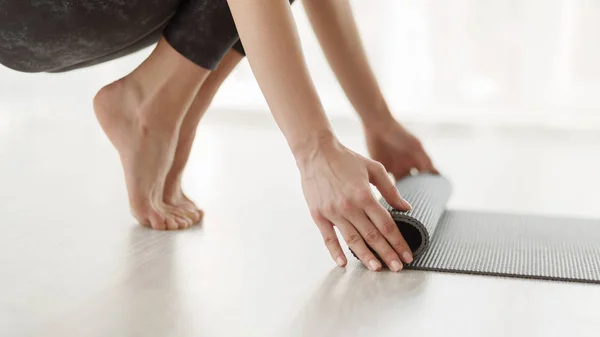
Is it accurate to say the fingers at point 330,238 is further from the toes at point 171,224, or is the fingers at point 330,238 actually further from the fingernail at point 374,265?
the toes at point 171,224

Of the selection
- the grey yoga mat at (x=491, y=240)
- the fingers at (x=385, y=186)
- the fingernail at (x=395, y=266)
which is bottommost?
the grey yoga mat at (x=491, y=240)

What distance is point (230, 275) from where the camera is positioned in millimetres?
1395

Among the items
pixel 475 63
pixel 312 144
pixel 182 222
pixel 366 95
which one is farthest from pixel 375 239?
pixel 475 63

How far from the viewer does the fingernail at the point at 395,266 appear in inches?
55.1

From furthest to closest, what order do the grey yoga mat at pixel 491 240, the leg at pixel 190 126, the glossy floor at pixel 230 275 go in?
the leg at pixel 190 126 → the grey yoga mat at pixel 491 240 → the glossy floor at pixel 230 275

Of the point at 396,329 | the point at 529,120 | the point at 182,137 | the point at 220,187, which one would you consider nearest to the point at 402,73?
the point at 529,120

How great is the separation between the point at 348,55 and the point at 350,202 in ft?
2.30

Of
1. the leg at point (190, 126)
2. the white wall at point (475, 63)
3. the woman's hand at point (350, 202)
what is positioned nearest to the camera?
the woman's hand at point (350, 202)

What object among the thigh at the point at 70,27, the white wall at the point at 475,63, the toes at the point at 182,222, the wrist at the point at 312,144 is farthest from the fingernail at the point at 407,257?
the white wall at the point at 475,63

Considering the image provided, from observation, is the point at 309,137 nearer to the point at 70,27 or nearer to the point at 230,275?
the point at 230,275

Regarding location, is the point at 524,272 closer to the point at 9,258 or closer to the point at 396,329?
the point at 396,329

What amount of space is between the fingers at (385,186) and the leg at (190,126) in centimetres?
58

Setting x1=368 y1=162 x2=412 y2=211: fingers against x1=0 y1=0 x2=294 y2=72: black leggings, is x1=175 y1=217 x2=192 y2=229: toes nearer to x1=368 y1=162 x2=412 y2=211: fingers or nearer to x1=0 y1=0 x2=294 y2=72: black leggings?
x1=0 y1=0 x2=294 y2=72: black leggings

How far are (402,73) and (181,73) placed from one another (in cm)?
344
